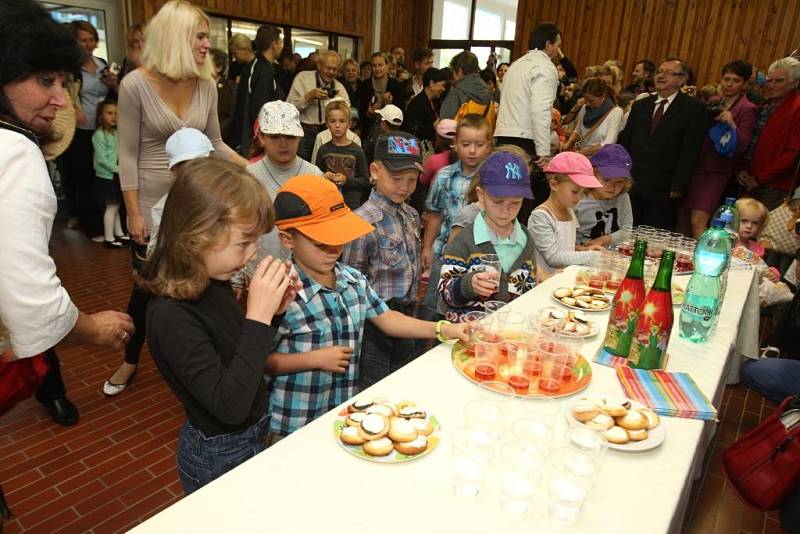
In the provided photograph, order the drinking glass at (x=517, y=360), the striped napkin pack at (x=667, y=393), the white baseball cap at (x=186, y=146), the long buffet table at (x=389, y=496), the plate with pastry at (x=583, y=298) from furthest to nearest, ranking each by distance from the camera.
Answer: the white baseball cap at (x=186, y=146) < the plate with pastry at (x=583, y=298) < the drinking glass at (x=517, y=360) < the striped napkin pack at (x=667, y=393) < the long buffet table at (x=389, y=496)

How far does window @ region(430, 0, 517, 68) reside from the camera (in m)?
11.4

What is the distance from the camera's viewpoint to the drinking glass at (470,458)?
42.2 inches

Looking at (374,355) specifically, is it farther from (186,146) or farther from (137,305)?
(137,305)

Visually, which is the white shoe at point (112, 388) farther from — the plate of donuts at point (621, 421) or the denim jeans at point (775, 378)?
the denim jeans at point (775, 378)

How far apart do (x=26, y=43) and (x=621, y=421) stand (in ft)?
5.73

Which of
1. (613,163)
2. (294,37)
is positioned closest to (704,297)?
(613,163)

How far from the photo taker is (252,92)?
5055 millimetres

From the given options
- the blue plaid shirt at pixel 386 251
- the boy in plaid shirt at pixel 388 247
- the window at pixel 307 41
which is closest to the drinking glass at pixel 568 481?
the boy in plaid shirt at pixel 388 247

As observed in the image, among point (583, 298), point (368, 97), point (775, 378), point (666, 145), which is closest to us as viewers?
point (583, 298)

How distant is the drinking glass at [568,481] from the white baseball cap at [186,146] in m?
2.05

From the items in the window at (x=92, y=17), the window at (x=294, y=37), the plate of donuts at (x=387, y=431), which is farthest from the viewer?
the window at (x=294, y=37)

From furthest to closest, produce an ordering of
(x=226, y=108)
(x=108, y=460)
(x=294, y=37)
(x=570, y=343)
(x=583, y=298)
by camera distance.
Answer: (x=294, y=37) → (x=226, y=108) → (x=108, y=460) → (x=583, y=298) → (x=570, y=343)

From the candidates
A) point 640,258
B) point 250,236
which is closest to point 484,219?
point 640,258

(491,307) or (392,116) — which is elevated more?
(392,116)
